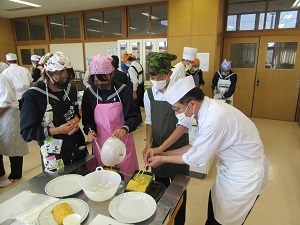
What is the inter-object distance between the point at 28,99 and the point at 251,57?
473 centimetres

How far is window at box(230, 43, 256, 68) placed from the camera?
4641 millimetres

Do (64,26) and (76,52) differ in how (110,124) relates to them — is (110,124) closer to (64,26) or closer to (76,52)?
(76,52)

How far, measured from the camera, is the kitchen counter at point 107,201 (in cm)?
81

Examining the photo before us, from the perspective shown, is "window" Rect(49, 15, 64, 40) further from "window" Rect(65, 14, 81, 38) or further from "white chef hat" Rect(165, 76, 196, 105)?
"white chef hat" Rect(165, 76, 196, 105)

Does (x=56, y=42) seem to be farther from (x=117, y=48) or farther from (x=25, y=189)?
(x=25, y=189)

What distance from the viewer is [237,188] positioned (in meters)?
1.07

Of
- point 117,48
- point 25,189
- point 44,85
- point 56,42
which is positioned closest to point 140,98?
point 117,48

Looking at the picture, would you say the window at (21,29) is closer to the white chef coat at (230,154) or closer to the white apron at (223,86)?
the white apron at (223,86)

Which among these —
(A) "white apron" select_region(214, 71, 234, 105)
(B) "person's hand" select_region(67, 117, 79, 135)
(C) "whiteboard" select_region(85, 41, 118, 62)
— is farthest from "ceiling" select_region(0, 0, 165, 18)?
(B) "person's hand" select_region(67, 117, 79, 135)

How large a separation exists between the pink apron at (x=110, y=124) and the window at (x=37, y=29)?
6.35m

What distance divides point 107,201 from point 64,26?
6400 mm

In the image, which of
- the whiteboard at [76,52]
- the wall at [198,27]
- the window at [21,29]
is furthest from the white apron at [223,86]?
the window at [21,29]

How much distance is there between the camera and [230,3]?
181 inches

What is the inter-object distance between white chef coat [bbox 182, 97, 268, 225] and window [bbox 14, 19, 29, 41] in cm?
760
